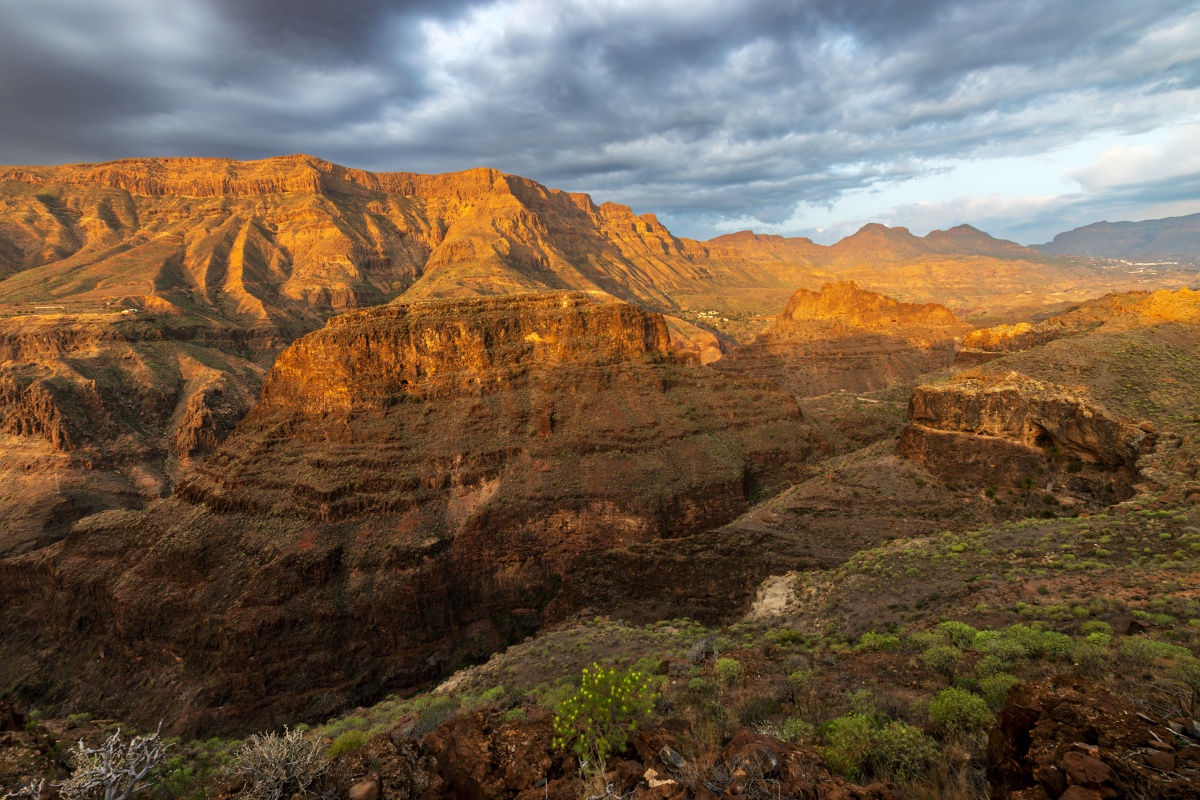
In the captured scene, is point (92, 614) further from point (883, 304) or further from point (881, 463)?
point (883, 304)

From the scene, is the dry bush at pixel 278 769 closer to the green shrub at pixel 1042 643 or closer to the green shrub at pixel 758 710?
the green shrub at pixel 758 710

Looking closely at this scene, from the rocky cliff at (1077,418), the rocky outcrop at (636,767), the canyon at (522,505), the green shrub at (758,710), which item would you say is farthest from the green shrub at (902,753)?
the rocky cliff at (1077,418)

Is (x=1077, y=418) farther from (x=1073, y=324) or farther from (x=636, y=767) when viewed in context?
(x=1073, y=324)

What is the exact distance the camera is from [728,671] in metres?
17.6

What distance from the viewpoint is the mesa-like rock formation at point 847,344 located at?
3893 inches

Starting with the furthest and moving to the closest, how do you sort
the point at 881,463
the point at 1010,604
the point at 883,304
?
1. the point at 883,304
2. the point at 881,463
3. the point at 1010,604

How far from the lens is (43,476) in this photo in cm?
7188

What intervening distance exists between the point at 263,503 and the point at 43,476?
57422 mm

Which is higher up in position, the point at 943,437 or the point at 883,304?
the point at 883,304

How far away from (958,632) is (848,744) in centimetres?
941

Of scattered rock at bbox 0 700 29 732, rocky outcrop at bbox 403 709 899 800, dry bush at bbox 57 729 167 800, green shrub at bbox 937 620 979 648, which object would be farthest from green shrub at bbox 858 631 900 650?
scattered rock at bbox 0 700 29 732

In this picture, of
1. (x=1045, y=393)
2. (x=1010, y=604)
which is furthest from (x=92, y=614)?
(x=1045, y=393)

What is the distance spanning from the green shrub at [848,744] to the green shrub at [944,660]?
4539mm

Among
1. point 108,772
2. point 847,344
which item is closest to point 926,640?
point 108,772
